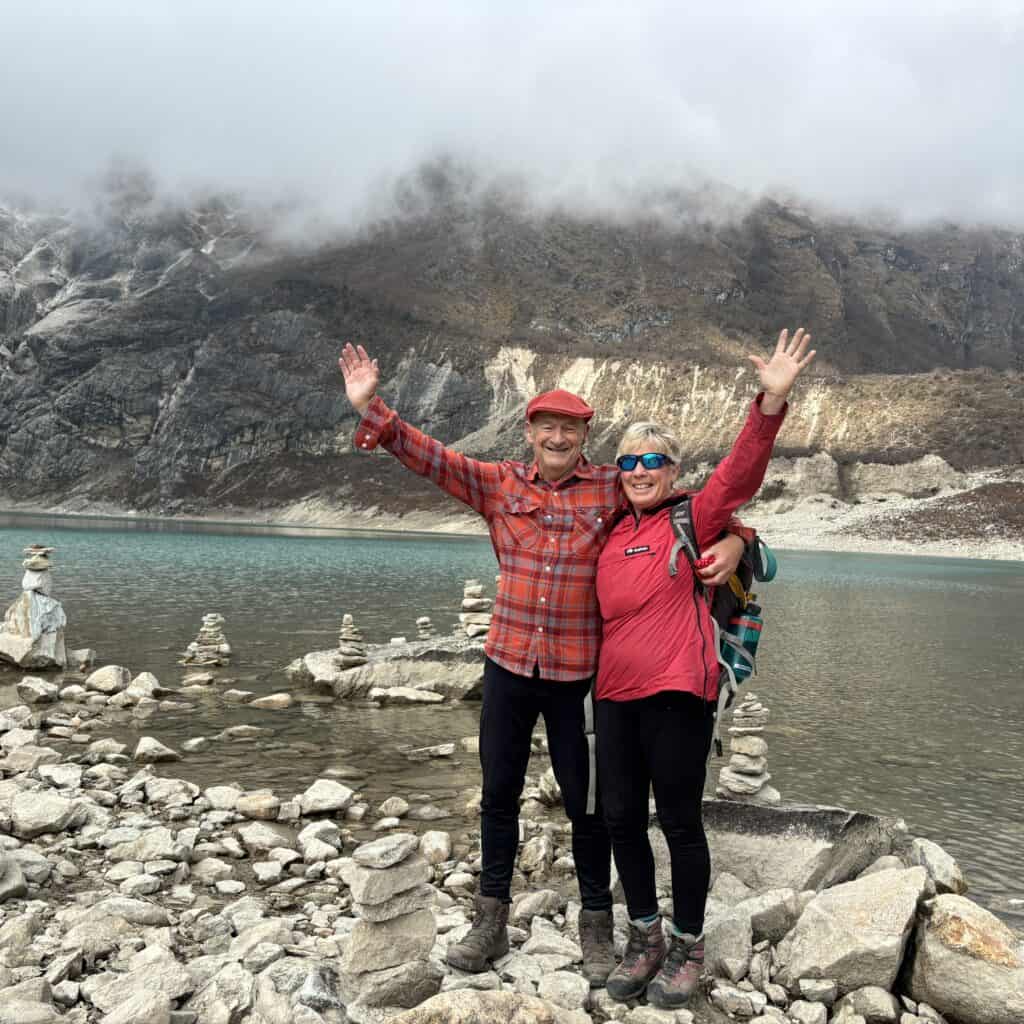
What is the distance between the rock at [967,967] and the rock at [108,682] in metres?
11.7

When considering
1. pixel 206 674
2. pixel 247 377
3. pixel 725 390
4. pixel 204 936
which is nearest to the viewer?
pixel 204 936

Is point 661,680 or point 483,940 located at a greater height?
point 661,680

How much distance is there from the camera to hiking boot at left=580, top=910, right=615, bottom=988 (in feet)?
13.8

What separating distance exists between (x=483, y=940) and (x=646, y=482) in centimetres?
251

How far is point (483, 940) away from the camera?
14.0 ft

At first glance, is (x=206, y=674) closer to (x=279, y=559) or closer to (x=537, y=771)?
(x=537, y=771)

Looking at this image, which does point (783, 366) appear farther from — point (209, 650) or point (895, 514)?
point (895, 514)

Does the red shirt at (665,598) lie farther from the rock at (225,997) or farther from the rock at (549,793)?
the rock at (549,793)

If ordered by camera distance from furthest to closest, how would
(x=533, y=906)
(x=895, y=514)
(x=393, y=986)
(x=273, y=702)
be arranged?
(x=895, y=514) < (x=273, y=702) < (x=533, y=906) < (x=393, y=986)

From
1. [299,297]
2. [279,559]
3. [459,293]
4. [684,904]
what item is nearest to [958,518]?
[279,559]

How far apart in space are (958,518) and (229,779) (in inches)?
3462

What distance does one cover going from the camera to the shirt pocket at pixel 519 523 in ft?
14.0

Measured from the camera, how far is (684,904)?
4.07 metres

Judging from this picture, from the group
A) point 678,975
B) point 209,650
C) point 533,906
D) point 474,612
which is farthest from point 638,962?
point 209,650
